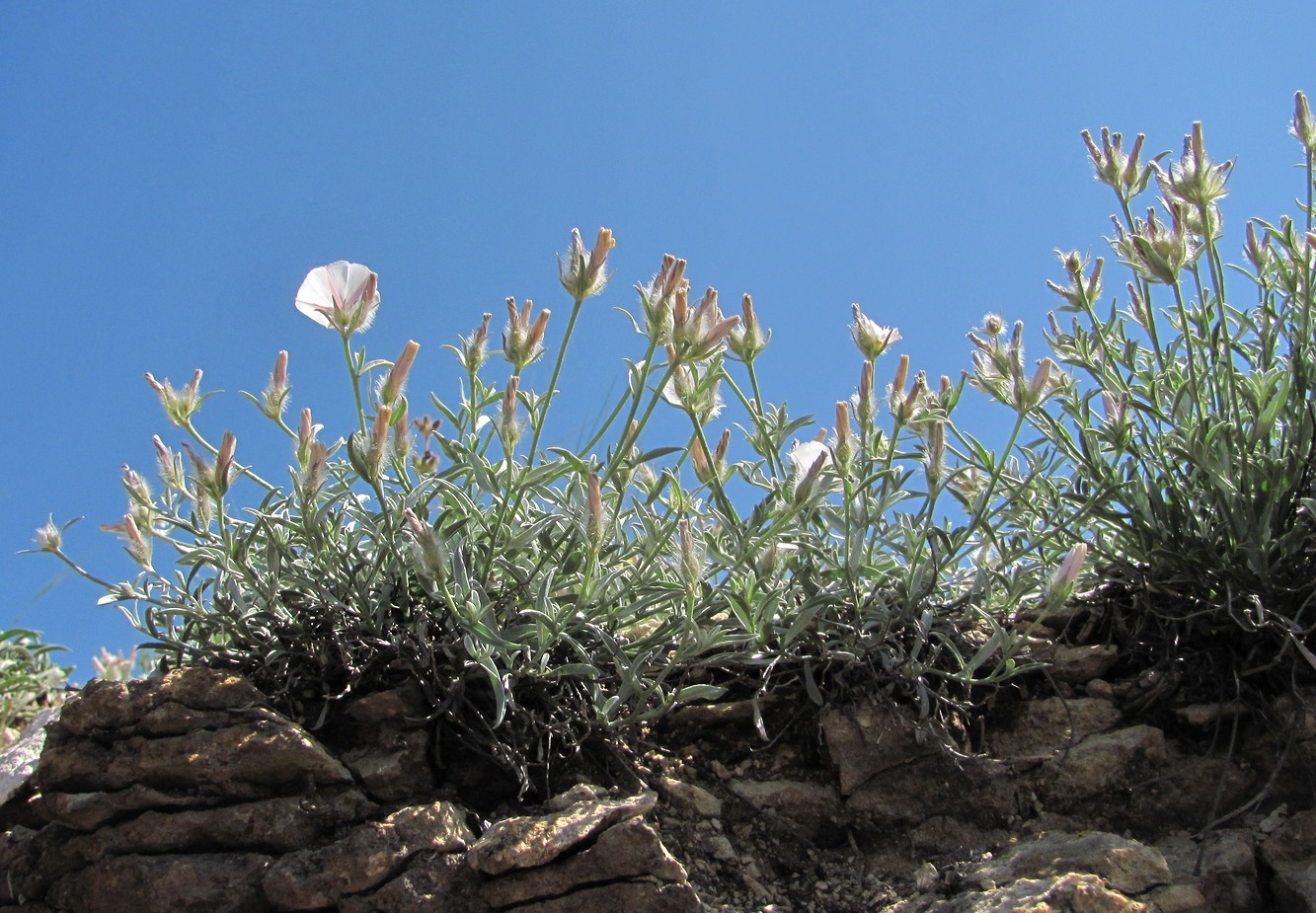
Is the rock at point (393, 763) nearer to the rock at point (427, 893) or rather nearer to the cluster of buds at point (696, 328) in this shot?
the rock at point (427, 893)

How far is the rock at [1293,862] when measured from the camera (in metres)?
1.95

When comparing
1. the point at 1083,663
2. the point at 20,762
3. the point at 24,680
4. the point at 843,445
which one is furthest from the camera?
the point at 24,680

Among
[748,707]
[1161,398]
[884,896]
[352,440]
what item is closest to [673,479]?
[748,707]

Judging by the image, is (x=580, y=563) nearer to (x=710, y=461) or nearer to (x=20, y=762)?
(x=710, y=461)

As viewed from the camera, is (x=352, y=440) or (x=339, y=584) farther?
(x=339, y=584)

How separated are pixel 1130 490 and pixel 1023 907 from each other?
44.4 inches

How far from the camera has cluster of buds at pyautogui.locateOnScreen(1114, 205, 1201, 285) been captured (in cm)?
240

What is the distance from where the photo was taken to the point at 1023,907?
70.9 inches

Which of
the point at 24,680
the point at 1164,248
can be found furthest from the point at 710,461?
the point at 24,680

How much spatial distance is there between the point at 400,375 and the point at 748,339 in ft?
2.68

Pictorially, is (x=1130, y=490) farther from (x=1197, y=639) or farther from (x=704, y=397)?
(x=704, y=397)

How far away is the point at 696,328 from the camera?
83.5 inches

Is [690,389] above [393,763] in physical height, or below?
above

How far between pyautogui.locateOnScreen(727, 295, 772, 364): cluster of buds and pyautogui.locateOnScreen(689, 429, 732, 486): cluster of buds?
24 cm
